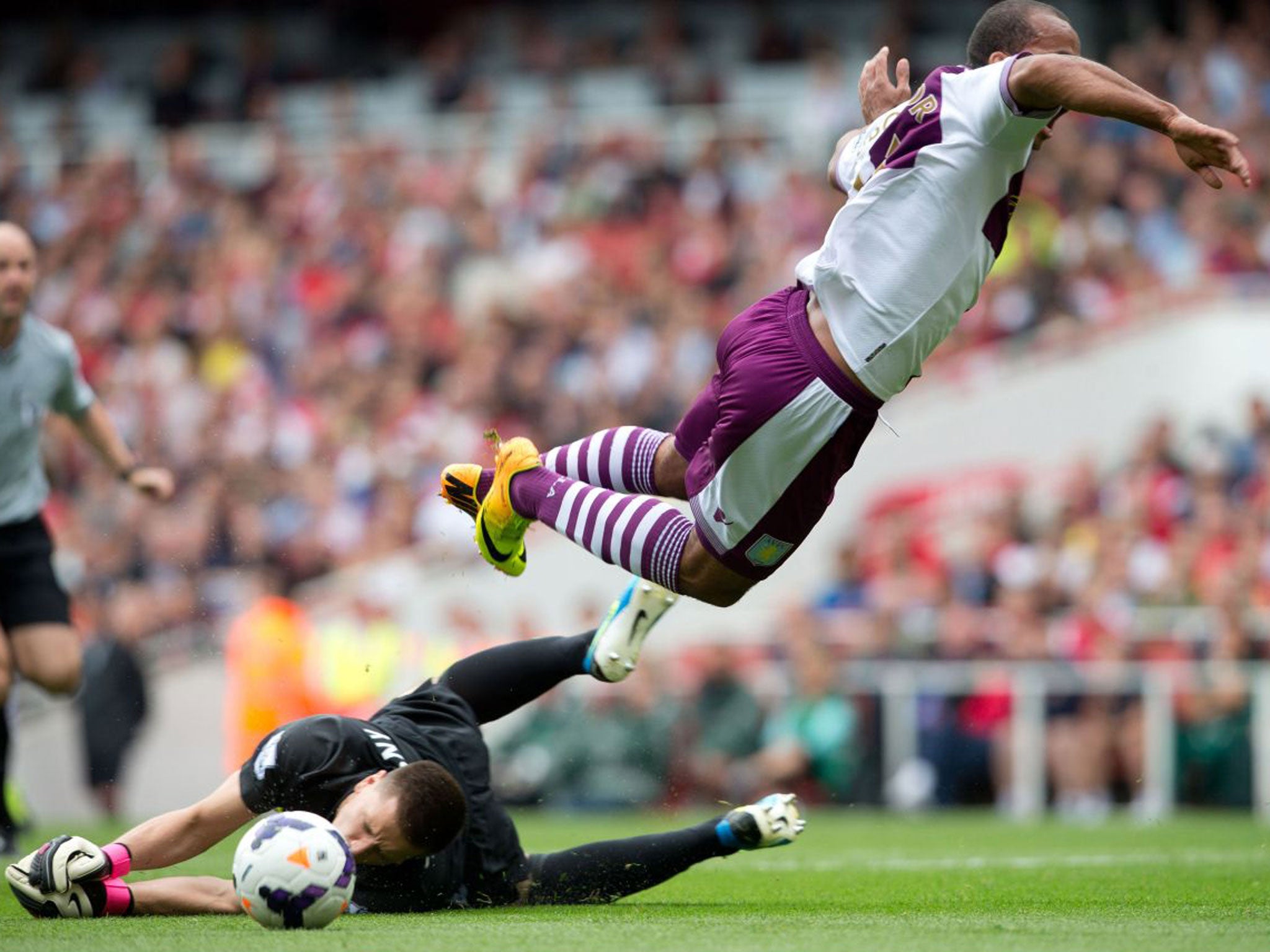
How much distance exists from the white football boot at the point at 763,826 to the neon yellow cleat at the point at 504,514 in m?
1.17

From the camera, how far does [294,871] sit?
597 centimetres

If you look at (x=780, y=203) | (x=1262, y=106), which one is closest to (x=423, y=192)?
(x=780, y=203)

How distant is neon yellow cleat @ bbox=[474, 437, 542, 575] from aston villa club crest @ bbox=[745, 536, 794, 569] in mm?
849

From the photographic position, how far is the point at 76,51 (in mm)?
27641

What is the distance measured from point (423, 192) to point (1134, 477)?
9411 millimetres

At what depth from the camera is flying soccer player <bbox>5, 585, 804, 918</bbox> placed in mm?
6355

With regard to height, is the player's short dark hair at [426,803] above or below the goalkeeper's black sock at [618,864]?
above

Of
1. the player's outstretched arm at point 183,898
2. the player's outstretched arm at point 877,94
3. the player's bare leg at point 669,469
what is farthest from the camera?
the player's bare leg at point 669,469

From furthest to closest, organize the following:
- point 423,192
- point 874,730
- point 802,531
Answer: point 423,192
point 874,730
point 802,531

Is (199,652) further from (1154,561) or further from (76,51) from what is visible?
(76,51)

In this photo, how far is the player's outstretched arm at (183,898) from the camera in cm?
682

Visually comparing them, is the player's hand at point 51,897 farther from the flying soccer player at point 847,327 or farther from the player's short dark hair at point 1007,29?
the player's short dark hair at point 1007,29

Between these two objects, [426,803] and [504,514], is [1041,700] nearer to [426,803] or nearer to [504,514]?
[504,514]

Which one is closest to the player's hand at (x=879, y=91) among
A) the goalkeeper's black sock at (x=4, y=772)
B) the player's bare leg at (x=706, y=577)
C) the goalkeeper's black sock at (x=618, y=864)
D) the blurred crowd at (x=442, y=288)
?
the player's bare leg at (x=706, y=577)
